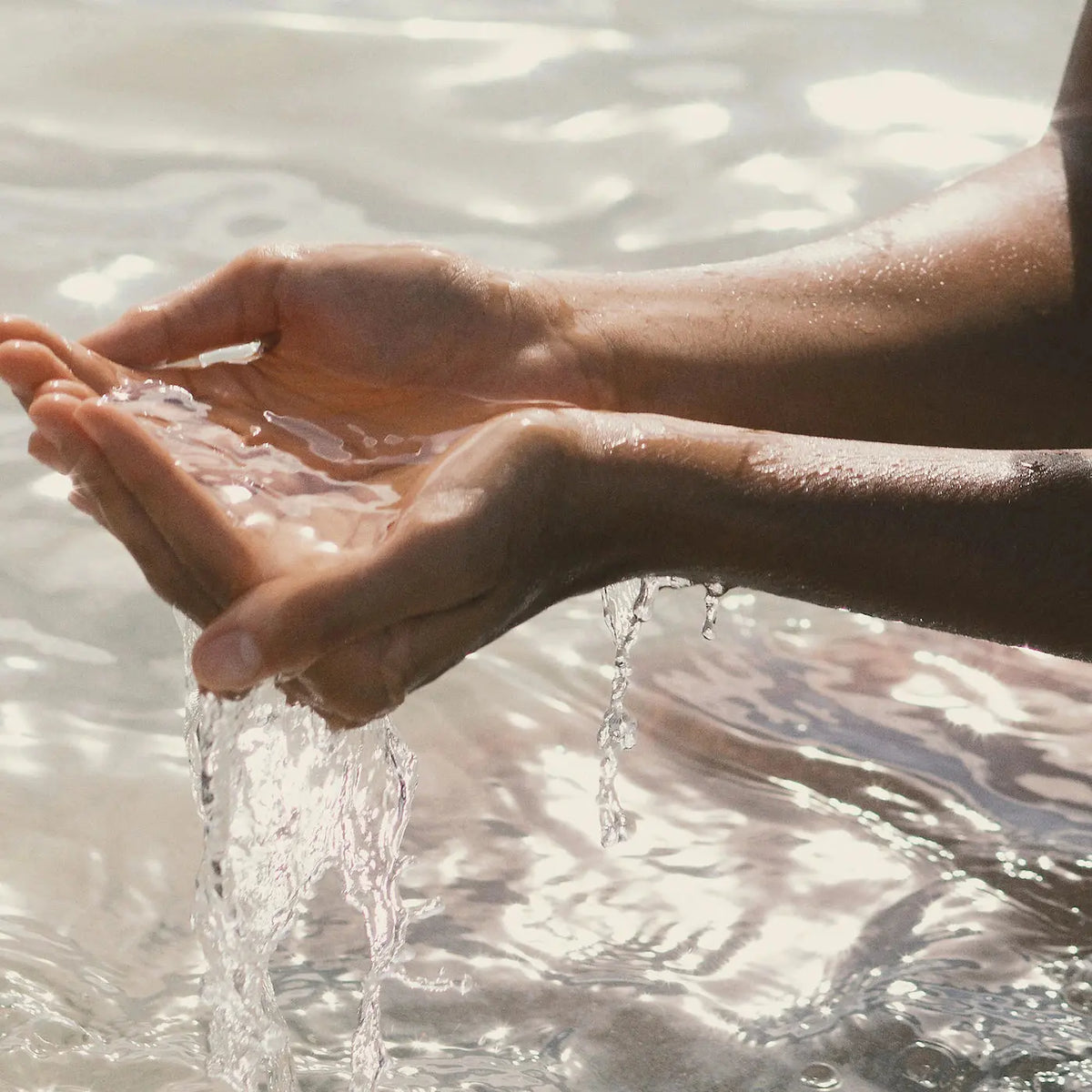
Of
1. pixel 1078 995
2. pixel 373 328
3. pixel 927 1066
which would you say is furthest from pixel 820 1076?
pixel 373 328

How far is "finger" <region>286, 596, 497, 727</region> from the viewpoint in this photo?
156cm

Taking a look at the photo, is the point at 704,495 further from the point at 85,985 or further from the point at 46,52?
the point at 46,52

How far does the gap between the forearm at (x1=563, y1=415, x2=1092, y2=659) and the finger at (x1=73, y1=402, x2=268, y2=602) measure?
0.39 meters

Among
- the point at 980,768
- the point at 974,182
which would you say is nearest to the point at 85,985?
the point at 980,768

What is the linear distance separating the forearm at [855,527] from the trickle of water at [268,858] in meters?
0.42

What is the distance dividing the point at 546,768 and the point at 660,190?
6.04 ft

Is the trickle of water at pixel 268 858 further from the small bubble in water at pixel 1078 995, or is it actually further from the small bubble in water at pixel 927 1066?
the small bubble in water at pixel 1078 995

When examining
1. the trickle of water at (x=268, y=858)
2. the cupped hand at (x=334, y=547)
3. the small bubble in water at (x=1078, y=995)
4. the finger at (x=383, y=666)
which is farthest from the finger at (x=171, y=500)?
the small bubble in water at (x=1078, y=995)

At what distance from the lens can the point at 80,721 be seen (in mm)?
2623

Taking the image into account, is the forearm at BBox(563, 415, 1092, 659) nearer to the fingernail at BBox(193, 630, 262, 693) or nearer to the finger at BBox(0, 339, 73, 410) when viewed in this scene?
the fingernail at BBox(193, 630, 262, 693)

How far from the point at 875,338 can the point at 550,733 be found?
82cm

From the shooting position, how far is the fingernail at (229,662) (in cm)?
147

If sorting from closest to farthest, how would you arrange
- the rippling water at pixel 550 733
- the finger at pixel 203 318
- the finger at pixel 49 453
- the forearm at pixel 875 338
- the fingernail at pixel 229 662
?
the fingernail at pixel 229 662, the finger at pixel 49 453, the finger at pixel 203 318, the rippling water at pixel 550 733, the forearm at pixel 875 338

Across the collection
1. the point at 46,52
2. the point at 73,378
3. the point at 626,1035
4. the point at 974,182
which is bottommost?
the point at 626,1035
